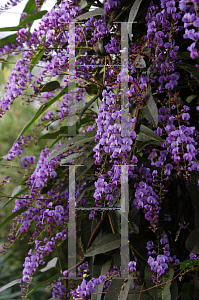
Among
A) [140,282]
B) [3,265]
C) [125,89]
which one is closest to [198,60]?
[125,89]

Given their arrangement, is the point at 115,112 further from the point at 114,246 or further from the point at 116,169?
the point at 114,246

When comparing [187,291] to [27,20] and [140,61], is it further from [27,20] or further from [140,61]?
[27,20]

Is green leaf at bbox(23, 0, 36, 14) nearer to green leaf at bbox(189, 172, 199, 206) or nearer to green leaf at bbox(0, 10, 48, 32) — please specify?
green leaf at bbox(0, 10, 48, 32)

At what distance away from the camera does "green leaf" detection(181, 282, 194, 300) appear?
17.5 inches

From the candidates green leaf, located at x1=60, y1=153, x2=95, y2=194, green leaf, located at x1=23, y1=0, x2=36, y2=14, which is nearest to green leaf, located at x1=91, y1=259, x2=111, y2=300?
green leaf, located at x1=60, y1=153, x2=95, y2=194

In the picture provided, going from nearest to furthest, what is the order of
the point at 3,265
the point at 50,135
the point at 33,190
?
1. the point at 33,190
2. the point at 50,135
3. the point at 3,265

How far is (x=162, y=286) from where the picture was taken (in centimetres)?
41

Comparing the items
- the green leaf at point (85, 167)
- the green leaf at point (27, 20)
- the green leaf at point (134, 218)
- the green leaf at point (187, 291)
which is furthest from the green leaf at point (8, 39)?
the green leaf at point (187, 291)

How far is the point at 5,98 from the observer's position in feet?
2.09

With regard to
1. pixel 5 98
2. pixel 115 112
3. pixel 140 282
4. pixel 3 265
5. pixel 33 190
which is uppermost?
pixel 5 98

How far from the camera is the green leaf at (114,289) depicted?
1.35 feet

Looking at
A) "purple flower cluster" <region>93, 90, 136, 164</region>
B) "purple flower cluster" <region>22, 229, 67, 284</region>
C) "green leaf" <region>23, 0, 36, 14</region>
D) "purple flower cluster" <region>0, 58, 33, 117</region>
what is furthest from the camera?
"green leaf" <region>23, 0, 36, 14</region>

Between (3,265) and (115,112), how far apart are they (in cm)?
151

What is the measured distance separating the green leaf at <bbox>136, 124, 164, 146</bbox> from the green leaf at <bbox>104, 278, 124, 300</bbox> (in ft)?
0.69
